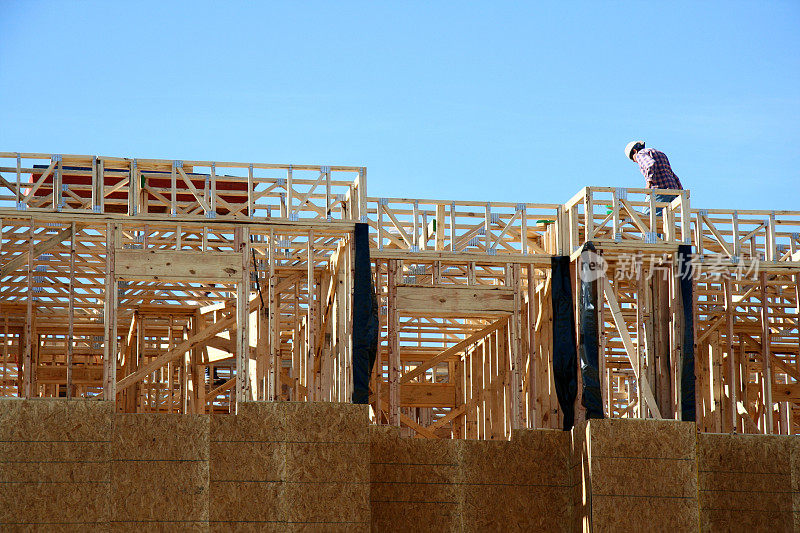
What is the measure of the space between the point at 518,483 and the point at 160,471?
262 inches

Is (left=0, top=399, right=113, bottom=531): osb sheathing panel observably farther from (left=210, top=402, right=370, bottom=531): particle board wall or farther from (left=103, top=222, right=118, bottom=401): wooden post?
(left=210, top=402, right=370, bottom=531): particle board wall

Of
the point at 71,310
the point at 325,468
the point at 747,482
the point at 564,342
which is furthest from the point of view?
the point at 564,342

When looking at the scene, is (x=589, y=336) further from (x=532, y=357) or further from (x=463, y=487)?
(x=463, y=487)

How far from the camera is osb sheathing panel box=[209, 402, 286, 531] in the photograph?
19438mm

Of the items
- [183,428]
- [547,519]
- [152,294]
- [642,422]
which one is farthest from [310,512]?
[152,294]

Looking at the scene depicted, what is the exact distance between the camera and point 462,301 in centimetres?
2316

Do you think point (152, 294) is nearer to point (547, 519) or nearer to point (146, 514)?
point (146, 514)

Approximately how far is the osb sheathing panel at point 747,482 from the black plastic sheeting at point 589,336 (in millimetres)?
2119

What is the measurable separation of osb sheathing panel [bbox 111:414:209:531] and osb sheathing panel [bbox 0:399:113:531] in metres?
0.28

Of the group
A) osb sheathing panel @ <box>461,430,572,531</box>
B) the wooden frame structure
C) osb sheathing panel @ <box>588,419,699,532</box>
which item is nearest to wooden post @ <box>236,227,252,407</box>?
the wooden frame structure

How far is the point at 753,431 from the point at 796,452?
4.63m

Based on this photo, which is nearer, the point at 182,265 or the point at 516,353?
the point at 182,265

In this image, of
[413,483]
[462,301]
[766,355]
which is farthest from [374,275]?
[766,355]

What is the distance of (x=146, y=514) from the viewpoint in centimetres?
1947
